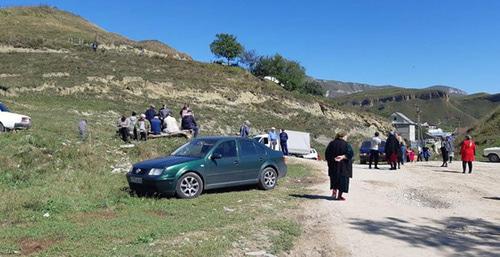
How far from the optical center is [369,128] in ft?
223

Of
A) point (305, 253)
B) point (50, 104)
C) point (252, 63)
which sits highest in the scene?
point (252, 63)

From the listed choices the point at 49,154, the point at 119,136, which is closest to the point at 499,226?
the point at 49,154

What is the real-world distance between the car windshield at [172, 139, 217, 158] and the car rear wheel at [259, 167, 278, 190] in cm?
158

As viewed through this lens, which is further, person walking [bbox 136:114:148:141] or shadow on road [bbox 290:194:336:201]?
person walking [bbox 136:114:148:141]

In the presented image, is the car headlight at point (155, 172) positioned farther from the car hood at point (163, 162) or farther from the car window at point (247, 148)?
the car window at point (247, 148)

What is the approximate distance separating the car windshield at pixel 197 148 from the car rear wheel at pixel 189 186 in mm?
665

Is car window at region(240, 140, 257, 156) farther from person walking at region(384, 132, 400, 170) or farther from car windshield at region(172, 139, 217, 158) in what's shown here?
person walking at region(384, 132, 400, 170)

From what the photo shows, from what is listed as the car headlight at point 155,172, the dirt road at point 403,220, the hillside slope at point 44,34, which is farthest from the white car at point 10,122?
the hillside slope at point 44,34

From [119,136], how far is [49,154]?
6.16 m

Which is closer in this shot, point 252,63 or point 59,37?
point 59,37

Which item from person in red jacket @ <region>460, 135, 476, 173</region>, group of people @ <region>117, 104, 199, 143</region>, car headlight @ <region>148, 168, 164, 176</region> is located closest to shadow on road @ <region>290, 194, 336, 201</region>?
car headlight @ <region>148, 168, 164, 176</region>

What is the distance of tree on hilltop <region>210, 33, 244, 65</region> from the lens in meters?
98.1

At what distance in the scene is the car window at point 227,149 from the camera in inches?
476

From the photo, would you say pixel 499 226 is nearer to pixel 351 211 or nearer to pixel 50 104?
pixel 351 211
